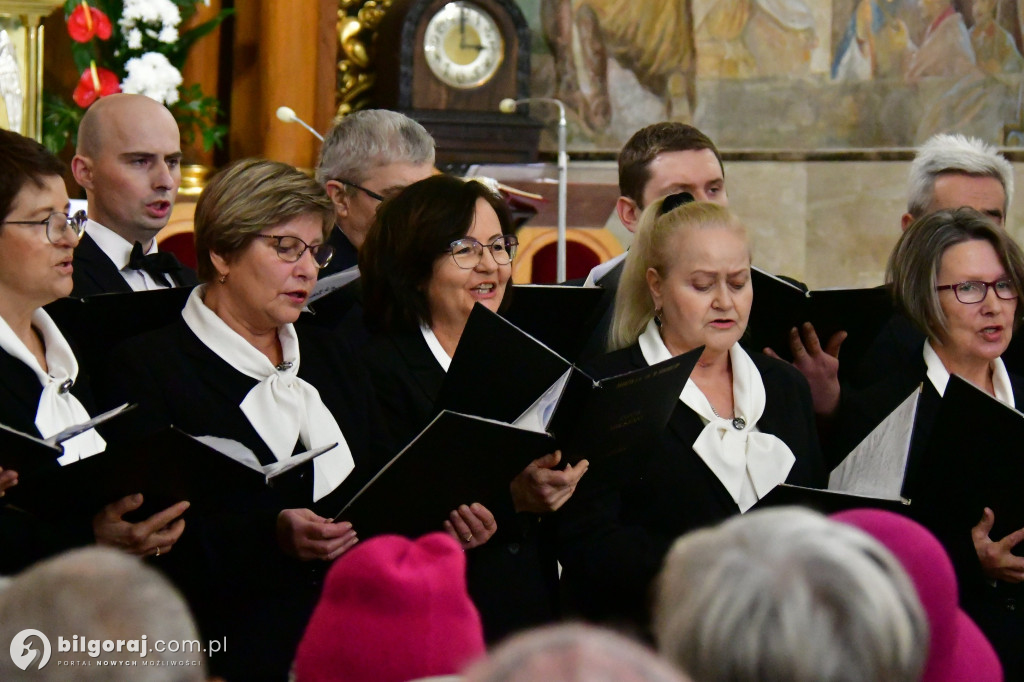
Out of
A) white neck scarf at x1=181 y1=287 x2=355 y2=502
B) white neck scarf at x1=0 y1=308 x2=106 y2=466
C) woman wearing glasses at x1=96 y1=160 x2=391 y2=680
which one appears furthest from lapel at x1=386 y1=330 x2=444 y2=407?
white neck scarf at x1=0 y1=308 x2=106 y2=466

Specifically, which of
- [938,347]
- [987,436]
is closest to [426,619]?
[987,436]

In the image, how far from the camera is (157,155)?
4152 mm

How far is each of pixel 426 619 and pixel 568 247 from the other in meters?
6.71

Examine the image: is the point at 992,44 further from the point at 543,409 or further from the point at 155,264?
the point at 543,409

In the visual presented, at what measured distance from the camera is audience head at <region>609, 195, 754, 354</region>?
326 cm

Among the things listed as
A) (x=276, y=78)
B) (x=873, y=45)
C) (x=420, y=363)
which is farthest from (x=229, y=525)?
(x=873, y=45)

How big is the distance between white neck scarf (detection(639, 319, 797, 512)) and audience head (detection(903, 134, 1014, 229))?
1.44m

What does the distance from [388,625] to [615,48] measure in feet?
25.8

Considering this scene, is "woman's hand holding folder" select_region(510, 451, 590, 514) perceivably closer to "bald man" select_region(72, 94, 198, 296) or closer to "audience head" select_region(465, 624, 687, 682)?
"bald man" select_region(72, 94, 198, 296)

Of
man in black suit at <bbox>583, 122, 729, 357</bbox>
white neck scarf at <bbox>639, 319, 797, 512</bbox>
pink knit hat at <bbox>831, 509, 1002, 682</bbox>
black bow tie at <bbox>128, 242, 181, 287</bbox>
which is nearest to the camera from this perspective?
pink knit hat at <bbox>831, 509, 1002, 682</bbox>

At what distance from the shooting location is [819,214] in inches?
349

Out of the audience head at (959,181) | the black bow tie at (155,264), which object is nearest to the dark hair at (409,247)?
the black bow tie at (155,264)

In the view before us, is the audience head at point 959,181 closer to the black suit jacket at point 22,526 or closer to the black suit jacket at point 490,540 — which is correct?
the black suit jacket at point 490,540

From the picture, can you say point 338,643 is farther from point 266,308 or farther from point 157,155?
point 157,155
